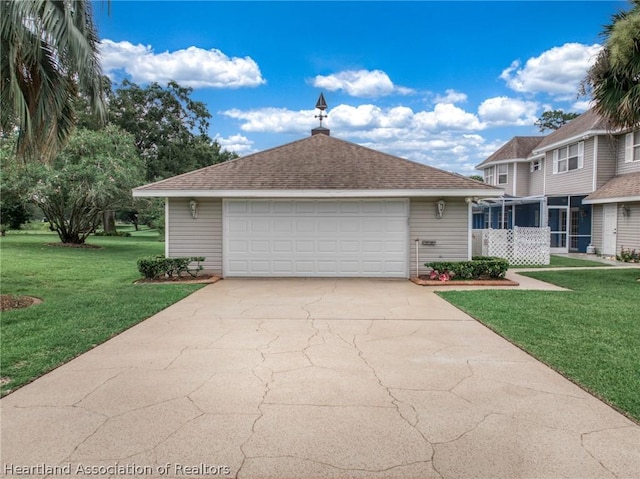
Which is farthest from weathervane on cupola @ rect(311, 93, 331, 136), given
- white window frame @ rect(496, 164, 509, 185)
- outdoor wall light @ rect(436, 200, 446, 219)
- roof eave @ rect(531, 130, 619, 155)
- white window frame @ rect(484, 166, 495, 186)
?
white window frame @ rect(484, 166, 495, 186)

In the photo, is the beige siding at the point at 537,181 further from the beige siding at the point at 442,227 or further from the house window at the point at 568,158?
the beige siding at the point at 442,227

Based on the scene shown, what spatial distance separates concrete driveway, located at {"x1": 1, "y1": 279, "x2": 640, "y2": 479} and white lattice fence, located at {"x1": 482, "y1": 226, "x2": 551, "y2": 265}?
10.8 metres

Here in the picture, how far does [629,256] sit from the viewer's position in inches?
625

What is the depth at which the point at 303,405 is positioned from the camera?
3557mm

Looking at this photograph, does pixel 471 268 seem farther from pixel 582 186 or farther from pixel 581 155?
pixel 581 155

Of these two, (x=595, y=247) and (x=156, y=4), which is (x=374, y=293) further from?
(x=595, y=247)

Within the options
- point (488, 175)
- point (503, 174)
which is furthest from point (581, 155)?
point (488, 175)

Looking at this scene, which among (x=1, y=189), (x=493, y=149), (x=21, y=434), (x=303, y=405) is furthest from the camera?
(x=493, y=149)

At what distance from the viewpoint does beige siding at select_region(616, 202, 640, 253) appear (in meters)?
15.9

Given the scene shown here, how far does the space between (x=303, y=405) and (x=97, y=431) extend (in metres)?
1.55

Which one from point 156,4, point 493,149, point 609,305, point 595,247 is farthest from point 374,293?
point 493,149

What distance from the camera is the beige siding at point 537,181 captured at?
74.2 feet

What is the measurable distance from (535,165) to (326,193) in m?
17.8

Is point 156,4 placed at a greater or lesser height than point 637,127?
greater
